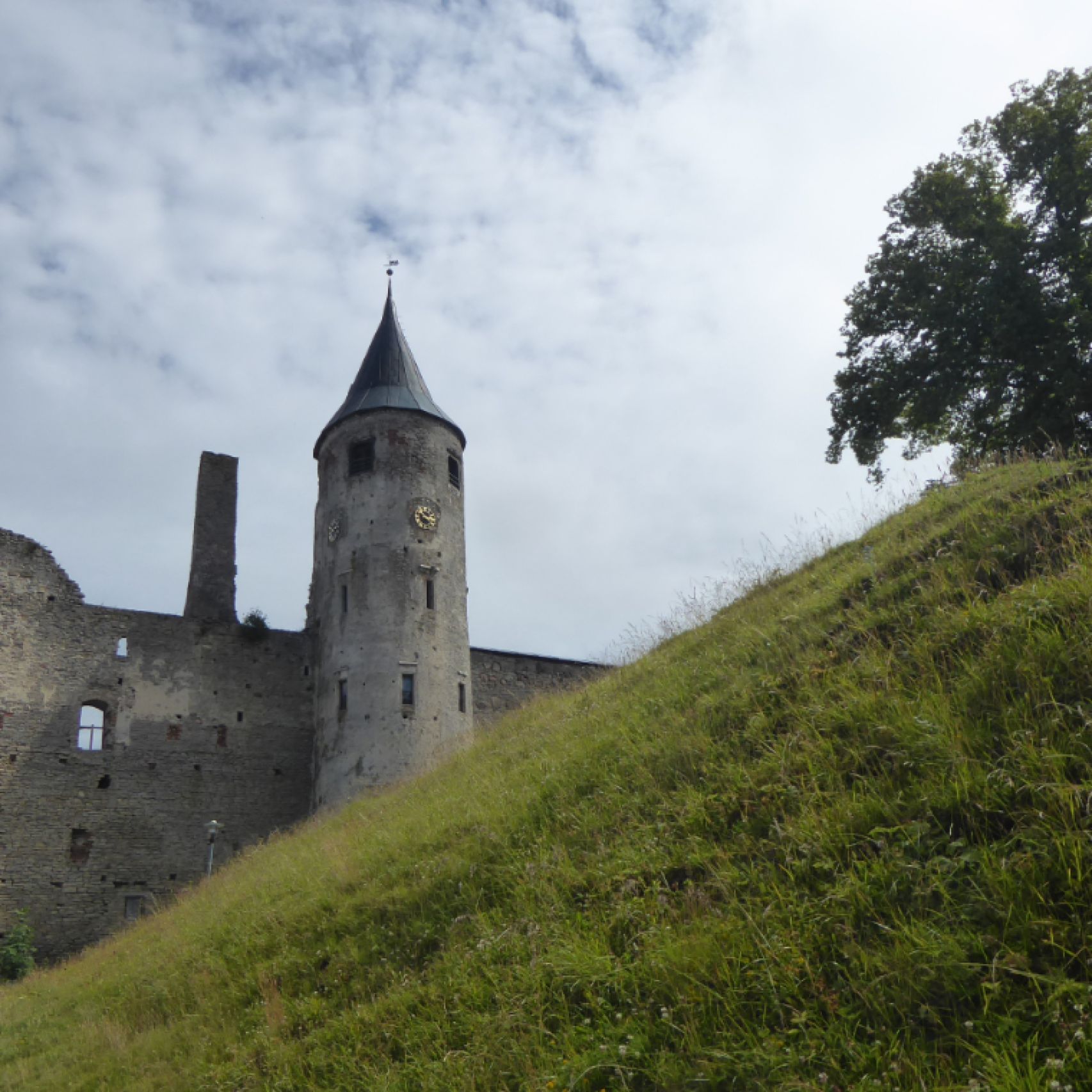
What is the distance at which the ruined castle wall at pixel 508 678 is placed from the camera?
25.7m

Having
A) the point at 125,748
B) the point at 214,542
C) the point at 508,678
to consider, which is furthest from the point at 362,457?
the point at 125,748

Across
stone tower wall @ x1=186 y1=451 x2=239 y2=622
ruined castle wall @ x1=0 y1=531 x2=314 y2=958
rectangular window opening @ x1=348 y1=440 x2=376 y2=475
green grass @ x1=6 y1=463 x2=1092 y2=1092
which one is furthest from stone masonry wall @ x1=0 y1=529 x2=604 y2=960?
green grass @ x1=6 y1=463 x2=1092 y2=1092

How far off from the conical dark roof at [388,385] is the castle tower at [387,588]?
0.14 ft

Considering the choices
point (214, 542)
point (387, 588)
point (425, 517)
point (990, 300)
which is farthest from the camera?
point (214, 542)

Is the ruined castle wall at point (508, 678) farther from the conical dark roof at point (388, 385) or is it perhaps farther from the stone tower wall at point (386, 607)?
the conical dark roof at point (388, 385)

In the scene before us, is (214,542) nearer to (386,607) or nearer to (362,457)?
(362,457)

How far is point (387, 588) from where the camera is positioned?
899 inches

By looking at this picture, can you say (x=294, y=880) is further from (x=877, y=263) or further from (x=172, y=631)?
(x=877, y=263)

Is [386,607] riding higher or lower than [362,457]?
lower

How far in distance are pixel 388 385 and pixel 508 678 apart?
8460 millimetres

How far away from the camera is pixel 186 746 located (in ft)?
76.5

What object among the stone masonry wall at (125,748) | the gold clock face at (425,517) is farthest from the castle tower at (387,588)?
the stone masonry wall at (125,748)

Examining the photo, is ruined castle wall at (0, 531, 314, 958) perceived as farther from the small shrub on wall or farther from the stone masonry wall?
the small shrub on wall

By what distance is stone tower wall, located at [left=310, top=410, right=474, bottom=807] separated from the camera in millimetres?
21788
